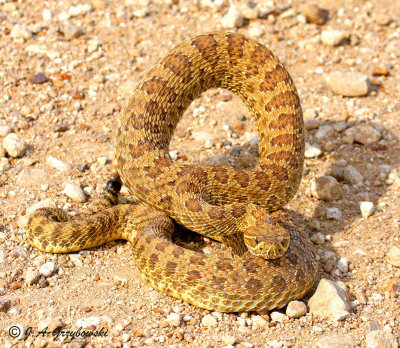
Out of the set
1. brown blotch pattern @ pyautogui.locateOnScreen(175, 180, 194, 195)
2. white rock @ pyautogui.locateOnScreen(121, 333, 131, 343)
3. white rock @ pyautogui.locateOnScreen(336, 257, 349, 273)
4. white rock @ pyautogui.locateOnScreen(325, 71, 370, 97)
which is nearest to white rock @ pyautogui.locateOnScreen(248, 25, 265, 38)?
white rock @ pyautogui.locateOnScreen(325, 71, 370, 97)

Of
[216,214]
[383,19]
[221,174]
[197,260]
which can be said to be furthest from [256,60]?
[383,19]

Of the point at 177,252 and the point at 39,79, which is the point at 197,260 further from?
the point at 39,79

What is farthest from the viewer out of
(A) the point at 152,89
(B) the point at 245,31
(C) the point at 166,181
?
(B) the point at 245,31

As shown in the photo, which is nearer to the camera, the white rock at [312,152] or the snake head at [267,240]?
the snake head at [267,240]

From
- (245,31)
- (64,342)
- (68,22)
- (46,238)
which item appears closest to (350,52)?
(245,31)

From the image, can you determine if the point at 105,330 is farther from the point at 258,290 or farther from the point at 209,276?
the point at 258,290

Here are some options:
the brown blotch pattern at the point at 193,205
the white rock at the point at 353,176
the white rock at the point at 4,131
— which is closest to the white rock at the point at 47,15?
the white rock at the point at 4,131

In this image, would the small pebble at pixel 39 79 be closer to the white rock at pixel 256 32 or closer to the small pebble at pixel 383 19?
the white rock at pixel 256 32
